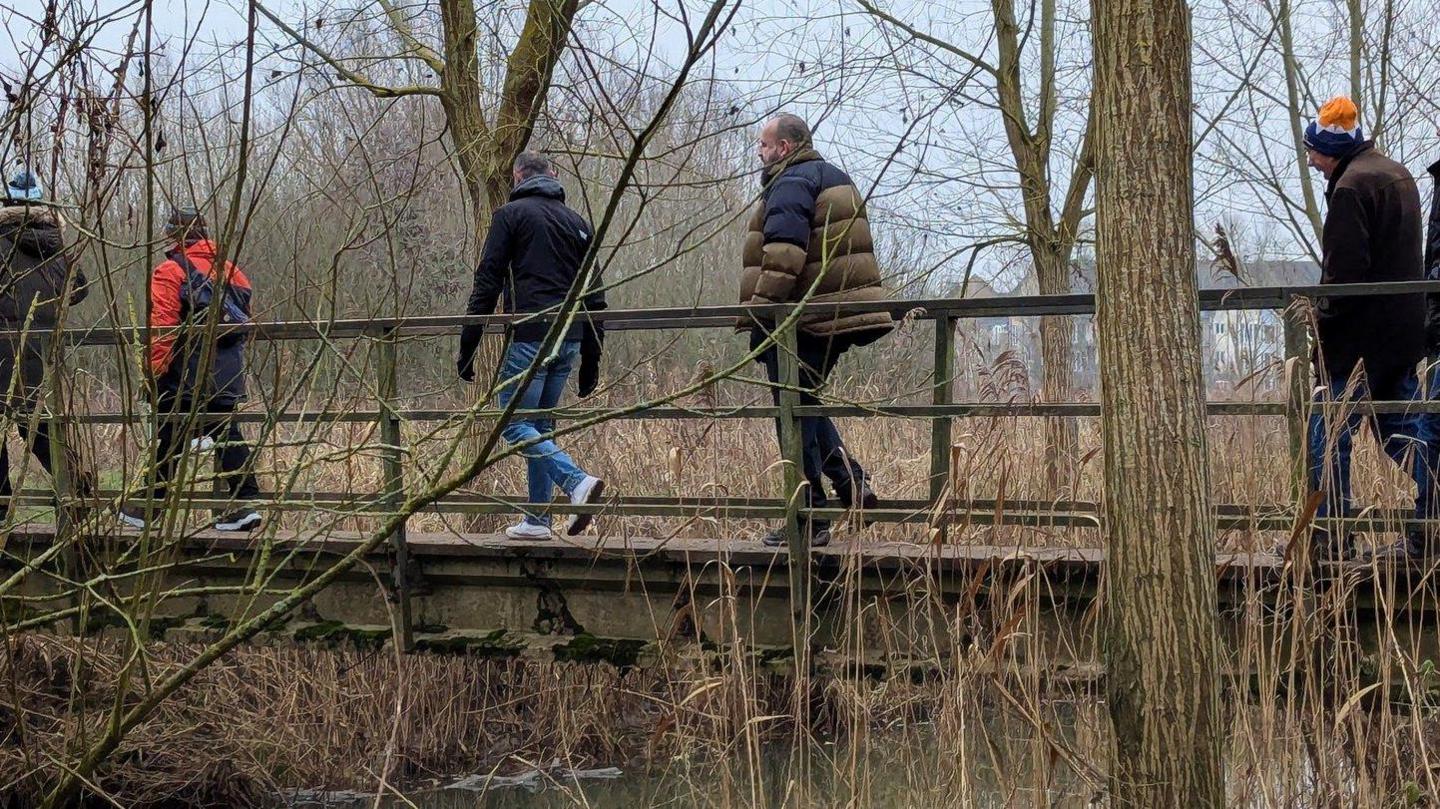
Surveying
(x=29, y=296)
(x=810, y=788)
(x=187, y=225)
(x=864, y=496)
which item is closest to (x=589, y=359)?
(x=864, y=496)

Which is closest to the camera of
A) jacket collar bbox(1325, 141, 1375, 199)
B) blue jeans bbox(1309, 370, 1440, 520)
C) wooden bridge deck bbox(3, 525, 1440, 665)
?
blue jeans bbox(1309, 370, 1440, 520)

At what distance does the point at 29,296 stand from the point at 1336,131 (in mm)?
6031

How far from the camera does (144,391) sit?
11.4ft

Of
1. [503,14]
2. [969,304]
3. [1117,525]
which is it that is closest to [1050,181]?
[503,14]

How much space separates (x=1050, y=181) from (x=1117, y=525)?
26.5 ft

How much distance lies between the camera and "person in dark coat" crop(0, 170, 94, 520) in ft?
11.2

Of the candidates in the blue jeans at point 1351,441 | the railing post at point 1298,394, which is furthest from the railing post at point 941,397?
the blue jeans at point 1351,441

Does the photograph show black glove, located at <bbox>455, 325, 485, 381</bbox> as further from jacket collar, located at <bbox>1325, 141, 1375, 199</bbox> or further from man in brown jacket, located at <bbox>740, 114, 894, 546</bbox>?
jacket collar, located at <bbox>1325, 141, 1375, 199</bbox>

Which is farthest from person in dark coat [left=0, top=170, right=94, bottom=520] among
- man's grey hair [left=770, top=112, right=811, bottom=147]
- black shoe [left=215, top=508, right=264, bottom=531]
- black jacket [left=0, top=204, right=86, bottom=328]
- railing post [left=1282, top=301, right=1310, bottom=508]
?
railing post [left=1282, top=301, right=1310, bottom=508]

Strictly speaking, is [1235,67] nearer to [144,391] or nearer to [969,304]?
[969,304]

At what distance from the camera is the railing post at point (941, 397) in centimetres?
512

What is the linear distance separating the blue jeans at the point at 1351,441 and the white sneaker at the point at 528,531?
118 inches

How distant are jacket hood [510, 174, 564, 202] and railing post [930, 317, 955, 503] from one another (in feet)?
6.26

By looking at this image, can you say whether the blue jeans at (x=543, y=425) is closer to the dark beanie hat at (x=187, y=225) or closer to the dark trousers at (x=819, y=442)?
the dark trousers at (x=819, y=442)
